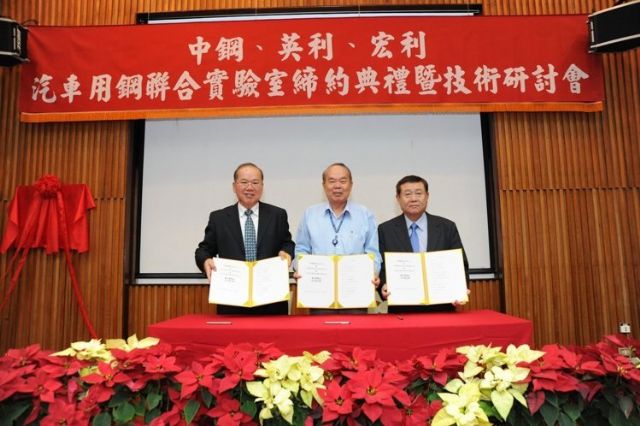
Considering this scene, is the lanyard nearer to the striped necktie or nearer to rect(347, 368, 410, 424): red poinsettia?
the striped necktie

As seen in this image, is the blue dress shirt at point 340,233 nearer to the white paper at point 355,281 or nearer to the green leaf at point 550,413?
the white paper at point 355,281

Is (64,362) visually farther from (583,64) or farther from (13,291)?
(583,64)

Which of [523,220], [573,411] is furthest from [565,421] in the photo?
[523,220]

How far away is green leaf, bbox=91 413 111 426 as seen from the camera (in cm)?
126

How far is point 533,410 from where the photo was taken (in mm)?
1233

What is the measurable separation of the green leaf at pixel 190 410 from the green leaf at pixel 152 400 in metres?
0.08

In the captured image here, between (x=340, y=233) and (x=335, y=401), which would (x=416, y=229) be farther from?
(x=335, y=401)

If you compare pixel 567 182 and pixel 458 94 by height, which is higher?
pixel 458 94

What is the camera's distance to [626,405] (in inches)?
48.9

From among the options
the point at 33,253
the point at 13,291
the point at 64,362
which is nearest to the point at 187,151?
the point at 33,253

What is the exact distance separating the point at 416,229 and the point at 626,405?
4.99 ft

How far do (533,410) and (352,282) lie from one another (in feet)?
3.71

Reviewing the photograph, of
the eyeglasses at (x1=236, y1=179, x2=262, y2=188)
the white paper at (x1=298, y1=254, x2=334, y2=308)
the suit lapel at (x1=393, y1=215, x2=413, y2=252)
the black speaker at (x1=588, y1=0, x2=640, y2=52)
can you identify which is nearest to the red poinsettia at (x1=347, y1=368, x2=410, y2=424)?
the white paper at (x1=298, y1=254, x2=334, y2=308)

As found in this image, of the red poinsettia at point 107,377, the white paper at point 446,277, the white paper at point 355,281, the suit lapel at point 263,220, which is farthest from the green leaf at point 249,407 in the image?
the suit lapel at point 263,220
